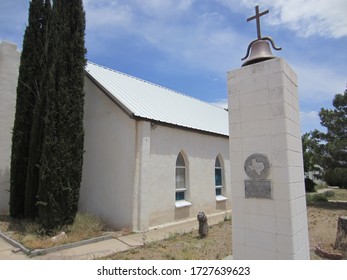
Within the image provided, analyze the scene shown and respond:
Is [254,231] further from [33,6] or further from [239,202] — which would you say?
[33,6]

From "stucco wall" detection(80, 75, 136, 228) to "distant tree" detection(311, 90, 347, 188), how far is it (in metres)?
13.6

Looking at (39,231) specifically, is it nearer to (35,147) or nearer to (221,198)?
(35,147)

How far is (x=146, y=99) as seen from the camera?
1316 centimetres

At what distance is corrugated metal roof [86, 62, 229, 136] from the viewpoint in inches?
442

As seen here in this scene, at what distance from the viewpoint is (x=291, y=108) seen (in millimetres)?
4848

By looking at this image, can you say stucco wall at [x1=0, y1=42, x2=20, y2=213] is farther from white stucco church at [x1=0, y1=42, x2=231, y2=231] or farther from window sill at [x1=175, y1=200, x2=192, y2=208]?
window sill at [x1=175, y1=200, x2=192, y2=208]

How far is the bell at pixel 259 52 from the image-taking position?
5.04 m

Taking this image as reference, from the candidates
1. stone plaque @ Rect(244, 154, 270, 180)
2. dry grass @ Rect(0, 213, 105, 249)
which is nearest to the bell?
stone plaque @ Rect(244, 154, 270, 180)

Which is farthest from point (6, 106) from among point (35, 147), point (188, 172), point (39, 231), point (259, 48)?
point (259, 48)

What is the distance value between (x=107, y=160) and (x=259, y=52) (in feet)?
26.1

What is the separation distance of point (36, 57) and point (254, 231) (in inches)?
462

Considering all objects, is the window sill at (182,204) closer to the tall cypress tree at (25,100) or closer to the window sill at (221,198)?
the window sill at (221,198)

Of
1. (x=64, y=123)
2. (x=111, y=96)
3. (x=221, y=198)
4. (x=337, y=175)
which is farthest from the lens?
(x=337, y=175)

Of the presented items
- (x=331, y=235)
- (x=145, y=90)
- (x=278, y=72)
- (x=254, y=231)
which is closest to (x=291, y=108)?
(x=278, y=72)
